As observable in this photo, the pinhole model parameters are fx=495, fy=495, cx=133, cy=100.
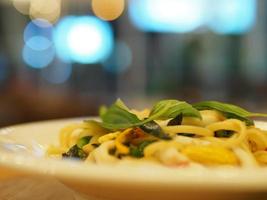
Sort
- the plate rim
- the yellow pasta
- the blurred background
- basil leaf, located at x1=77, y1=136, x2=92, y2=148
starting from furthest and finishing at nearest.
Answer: the blurred background < basil leaf, located at x1=77, y1=136, x2=92, y2=148 < the yellow pasta < the plate rim

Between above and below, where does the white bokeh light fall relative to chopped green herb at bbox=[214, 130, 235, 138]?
below

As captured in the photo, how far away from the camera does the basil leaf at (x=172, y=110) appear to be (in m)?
0.94

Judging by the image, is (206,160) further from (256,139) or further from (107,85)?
(107,85)

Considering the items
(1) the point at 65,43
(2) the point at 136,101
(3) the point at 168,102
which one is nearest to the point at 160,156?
(3) the point at 168,102

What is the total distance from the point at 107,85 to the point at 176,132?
6967mm

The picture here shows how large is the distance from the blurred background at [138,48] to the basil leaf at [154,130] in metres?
5.79

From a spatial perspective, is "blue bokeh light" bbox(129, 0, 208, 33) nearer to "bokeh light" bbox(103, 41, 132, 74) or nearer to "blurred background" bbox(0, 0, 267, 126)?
"blurred background" bbox(0, 0, 267, 126)

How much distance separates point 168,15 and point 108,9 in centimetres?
99

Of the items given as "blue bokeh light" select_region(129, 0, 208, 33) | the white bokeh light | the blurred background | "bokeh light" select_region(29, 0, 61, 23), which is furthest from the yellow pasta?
"bokeh light" select_region(29, 0, 61, 23)

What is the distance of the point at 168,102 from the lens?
3.16ft

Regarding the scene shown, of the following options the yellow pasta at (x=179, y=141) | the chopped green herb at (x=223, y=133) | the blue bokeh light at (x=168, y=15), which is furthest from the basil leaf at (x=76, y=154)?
the blue bokeh light at (x=168, y=15)

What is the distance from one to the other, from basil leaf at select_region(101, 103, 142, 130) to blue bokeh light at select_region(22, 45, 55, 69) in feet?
23.3

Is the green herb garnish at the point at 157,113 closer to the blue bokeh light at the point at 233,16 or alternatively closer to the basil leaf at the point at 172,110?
the basil leaf at the point at 172,110

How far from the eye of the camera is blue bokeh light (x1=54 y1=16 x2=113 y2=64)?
24.8ft
